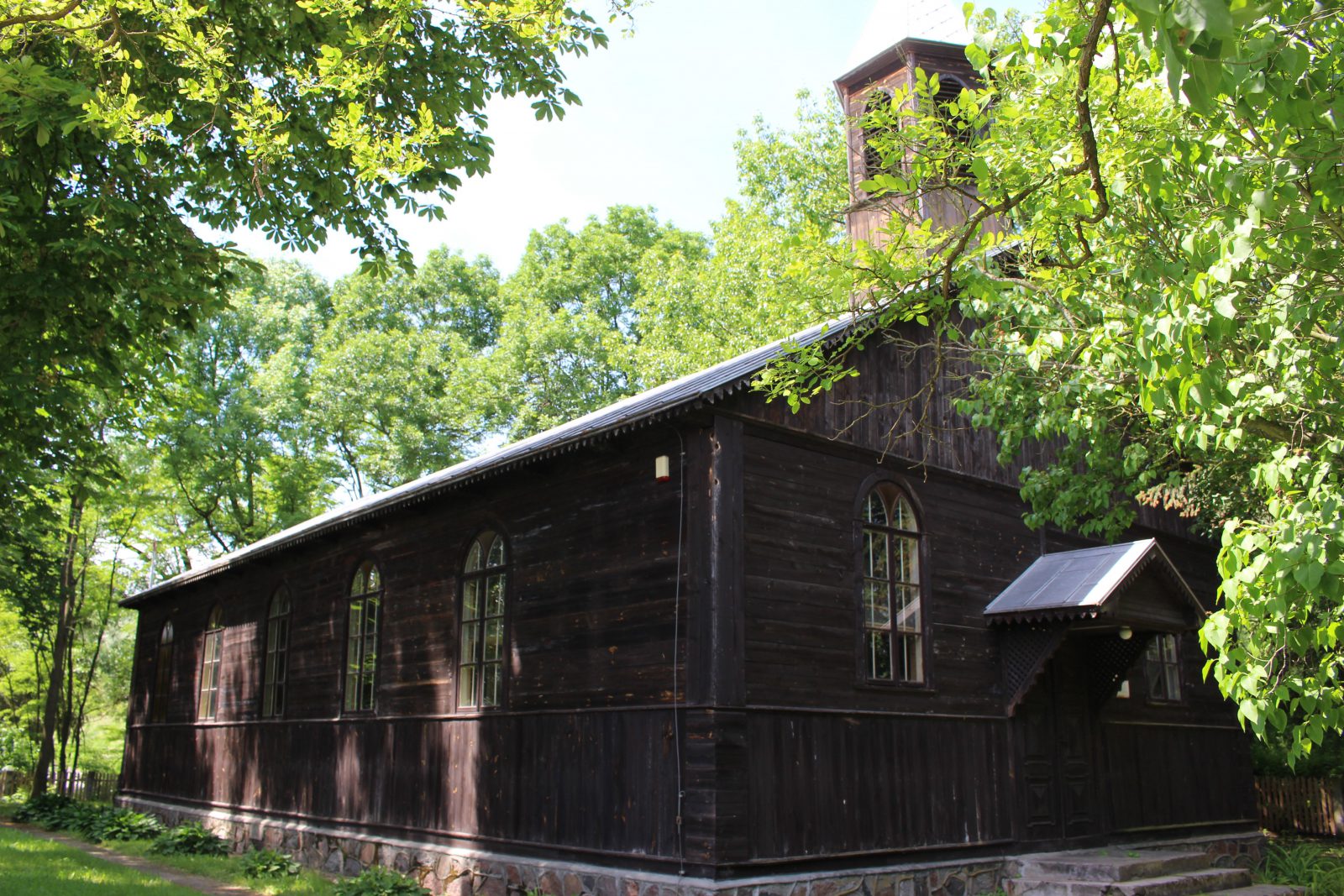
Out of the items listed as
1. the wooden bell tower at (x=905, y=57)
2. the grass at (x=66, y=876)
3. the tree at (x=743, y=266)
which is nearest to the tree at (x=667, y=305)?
the tree at (x=743, y=266)

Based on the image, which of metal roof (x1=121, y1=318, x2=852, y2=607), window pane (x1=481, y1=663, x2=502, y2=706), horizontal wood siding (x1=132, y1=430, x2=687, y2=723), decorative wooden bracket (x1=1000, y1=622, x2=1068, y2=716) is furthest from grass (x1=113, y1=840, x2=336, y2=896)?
decorative wooden bracket (x1=1000, y1=622, x2=1068, y2=716)

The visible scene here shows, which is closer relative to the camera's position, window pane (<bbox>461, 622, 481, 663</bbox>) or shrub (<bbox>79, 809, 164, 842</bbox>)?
window pane (<bbox>461, 622, 481, 663</bbox>)

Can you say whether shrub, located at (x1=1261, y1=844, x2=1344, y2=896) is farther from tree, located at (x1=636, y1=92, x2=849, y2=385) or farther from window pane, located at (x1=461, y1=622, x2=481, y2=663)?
tree, located at (x1=636, y1=92, x2=849, y2=385)

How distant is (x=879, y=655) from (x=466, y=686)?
14.9 feet

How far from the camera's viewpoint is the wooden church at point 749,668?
9625mm

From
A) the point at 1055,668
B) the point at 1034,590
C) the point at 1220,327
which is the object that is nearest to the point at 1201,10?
the point at 1220,327

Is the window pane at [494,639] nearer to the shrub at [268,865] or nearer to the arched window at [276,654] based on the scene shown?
the shrub at [268,865]

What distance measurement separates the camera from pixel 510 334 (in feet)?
103

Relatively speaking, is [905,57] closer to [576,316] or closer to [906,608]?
[906,608]

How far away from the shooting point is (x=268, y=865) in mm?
13742

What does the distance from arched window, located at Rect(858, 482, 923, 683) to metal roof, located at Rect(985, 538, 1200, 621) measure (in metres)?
1.16

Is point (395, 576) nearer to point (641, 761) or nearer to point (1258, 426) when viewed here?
point (641, 761)

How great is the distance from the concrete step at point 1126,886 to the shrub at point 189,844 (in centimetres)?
1111

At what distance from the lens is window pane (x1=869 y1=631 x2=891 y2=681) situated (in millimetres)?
10797
